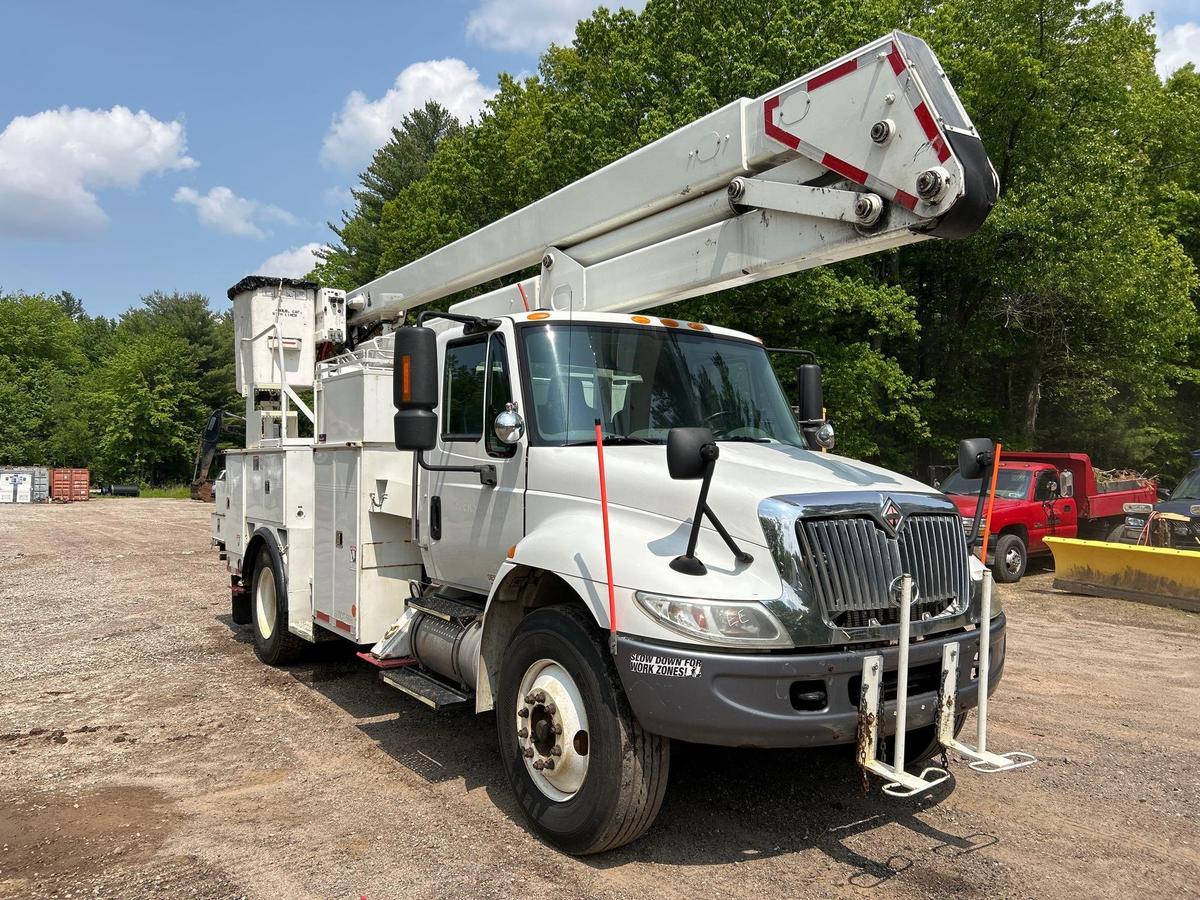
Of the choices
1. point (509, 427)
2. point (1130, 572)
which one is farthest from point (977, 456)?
point (1130, 572)

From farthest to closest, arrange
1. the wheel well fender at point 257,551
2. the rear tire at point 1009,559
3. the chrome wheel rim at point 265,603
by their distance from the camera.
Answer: the rear tire at point 1009,559, the chrome wheel rim at point 265,603, the wheel well fender at point 257,551

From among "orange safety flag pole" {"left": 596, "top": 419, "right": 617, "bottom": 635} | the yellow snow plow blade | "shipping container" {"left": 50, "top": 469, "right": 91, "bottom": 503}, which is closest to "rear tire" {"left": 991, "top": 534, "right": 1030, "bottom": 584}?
the yellow snow plow blade

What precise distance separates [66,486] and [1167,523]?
143 ft

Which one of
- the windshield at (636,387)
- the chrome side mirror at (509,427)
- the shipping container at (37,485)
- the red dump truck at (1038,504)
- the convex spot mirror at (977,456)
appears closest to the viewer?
the convex spot mirror at (977,456)

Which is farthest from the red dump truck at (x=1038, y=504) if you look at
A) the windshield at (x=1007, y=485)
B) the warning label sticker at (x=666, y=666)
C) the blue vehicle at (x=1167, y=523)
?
the warning label sticker at (x=666, y=666)

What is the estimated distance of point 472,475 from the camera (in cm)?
517

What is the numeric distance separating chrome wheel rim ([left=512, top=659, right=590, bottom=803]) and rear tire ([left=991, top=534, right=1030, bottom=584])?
11776 mm

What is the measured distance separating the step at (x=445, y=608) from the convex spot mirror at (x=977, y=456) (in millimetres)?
→ 2790

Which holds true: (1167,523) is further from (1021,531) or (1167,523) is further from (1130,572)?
(1021,531)

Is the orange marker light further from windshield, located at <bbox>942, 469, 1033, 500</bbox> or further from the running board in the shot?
windshield, located at <bbox>942, 469, 1033, 500</bbox>

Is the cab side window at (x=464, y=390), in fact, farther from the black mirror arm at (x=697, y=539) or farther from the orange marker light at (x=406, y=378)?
the black mirror arm at (x=697, y=539)

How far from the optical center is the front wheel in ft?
12.4

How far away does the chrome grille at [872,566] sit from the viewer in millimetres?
3697

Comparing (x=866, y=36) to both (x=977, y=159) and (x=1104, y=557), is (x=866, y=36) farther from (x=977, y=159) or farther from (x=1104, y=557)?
(x=977, y=159)
